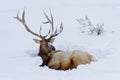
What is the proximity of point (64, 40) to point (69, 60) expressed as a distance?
1603 mm

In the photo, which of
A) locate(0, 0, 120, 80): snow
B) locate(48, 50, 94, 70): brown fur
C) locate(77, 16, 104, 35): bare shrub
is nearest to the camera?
locate(0, 0, 120, 80): snow

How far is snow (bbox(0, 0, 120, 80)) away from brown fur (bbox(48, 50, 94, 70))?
0.14 metres

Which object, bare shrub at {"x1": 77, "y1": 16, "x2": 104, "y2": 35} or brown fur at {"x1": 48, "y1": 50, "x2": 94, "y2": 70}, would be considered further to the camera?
bare shrub at {"x1": 77, "y1": 16, "x2": 104, "y2": 35}

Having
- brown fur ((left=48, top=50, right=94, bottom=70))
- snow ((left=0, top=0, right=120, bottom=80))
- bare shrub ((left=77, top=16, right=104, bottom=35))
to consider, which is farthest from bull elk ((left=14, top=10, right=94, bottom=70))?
bare shrub ((left=77, top=16, right=104, bottom=35))

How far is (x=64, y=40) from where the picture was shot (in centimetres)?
870

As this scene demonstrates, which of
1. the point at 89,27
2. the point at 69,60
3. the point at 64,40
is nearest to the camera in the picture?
the point at 69,60

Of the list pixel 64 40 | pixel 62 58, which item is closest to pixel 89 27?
pixel 64 40

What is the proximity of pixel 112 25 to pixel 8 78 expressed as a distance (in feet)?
11.0

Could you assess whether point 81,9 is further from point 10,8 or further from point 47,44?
point 47,44

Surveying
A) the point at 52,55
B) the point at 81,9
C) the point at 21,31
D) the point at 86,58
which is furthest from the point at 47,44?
the point at 81,9

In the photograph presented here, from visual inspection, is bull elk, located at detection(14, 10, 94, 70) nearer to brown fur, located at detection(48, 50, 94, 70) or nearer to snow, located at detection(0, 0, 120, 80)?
brown fur, located at detection(48, 50, 94, 70)

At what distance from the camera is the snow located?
22.5 ft

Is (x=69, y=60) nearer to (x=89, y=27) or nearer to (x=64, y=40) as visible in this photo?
(x=64, y=40)

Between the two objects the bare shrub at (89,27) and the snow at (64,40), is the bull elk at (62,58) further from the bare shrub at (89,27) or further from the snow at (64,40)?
the bare shrub at (89,27)
